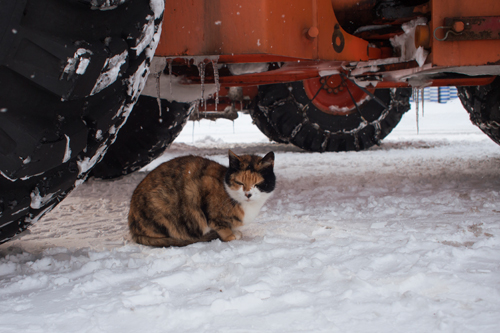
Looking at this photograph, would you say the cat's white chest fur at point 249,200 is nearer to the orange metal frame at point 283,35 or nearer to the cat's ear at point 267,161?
the cat's ear at point 267,161

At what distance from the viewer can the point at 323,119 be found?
4609 mm

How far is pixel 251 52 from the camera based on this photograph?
5.16ft

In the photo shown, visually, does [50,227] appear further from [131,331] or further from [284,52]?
[284,52]

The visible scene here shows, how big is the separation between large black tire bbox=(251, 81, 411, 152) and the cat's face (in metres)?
2.67

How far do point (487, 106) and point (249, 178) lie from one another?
1.94 meters

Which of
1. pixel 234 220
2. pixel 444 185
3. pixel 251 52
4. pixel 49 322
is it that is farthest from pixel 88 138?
pixel 444 185

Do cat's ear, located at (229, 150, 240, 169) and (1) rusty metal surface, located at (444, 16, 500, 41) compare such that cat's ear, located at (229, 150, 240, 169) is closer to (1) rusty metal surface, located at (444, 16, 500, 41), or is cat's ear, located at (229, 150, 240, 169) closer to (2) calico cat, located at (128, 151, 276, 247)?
(2) calico cat, located at (128, 151, 276, 247)

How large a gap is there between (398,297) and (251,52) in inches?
40.8

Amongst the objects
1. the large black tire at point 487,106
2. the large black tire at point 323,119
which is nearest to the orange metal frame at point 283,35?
the large black tire at point 487,106

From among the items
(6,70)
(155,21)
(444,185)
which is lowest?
(444,185)

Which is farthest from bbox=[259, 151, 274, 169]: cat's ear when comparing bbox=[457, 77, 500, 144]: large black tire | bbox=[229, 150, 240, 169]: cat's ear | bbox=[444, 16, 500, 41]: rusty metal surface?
bbox=[457, 77, 500, 144]: large black tire

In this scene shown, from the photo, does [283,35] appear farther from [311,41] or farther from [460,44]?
[460,44]

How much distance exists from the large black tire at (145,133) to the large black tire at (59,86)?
1479 mm

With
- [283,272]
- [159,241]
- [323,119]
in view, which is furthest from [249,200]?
[323,119]
